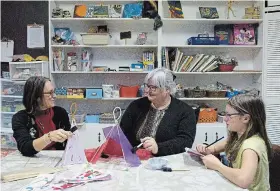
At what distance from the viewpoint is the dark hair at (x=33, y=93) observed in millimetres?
2197

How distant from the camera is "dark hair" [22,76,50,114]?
86.5 inches

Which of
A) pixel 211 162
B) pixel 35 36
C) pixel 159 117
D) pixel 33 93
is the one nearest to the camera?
pixel 211 162

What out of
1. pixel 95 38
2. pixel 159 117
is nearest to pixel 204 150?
pixel 159 117

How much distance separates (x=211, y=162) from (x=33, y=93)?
4.29 feet

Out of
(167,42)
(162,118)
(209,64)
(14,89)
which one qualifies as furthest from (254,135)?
(14,89)

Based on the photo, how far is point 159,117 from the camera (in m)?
2.34

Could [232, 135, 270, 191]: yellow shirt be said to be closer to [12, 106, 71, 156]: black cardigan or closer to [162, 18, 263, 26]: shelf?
[12, 106, 71, 156]: black cardigan

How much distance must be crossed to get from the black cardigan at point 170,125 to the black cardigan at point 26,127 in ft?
1.48

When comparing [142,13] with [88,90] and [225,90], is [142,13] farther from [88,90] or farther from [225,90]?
[225,90]

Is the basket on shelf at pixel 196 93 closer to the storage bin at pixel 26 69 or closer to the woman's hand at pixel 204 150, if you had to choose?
the storage bin at pixel 26 69

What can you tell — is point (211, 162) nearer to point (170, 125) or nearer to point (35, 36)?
point (170, 125)

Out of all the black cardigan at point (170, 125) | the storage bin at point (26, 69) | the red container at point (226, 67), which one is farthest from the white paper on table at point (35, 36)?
the red container at point (226, 67)

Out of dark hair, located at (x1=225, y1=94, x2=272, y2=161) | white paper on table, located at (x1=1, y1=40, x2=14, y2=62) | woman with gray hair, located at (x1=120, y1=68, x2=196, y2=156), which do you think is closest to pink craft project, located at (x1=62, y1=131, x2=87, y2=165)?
woman with gray hair, located at (x1=120, y1=68, x2=196, y2=156)

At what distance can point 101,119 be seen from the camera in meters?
3.84
